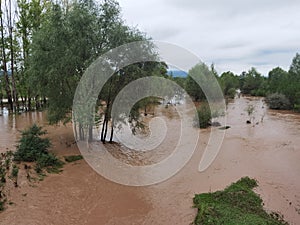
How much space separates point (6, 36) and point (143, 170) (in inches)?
640

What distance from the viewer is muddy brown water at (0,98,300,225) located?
537 cm

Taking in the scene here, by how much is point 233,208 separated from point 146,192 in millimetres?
2221

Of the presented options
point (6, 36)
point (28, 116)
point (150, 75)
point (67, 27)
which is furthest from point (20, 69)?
point (150, 75)

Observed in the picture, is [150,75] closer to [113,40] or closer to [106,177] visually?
[113,40]

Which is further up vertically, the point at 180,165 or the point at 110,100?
the point at 110,100

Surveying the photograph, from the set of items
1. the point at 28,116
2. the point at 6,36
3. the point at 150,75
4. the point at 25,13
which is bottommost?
the point at 28,116

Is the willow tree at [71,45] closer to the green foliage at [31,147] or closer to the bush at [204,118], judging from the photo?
the green foliage at [31,147]

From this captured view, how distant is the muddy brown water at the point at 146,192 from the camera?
5367 millimetres

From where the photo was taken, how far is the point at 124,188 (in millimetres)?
6887

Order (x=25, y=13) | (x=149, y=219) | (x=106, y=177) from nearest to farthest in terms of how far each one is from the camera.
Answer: (x=149, y=219), (x=106, y=177), (x=25, y=13)

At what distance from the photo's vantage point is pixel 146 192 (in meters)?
6.69

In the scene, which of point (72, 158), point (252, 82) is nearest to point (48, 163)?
point (72, 158)

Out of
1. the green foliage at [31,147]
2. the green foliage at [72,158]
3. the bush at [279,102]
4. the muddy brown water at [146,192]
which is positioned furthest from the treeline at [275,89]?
the green foliage at [31,147]

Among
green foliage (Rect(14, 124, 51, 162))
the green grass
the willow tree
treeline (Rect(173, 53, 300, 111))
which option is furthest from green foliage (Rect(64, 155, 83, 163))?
treeline (Rect(173, 53, 300, 111))
